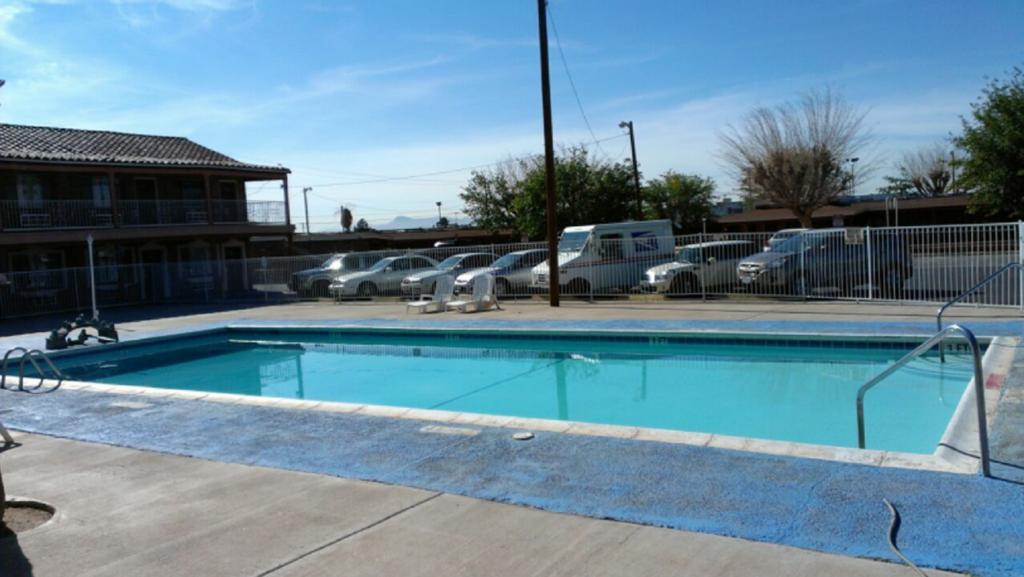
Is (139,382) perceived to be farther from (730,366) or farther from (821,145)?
(821,145)

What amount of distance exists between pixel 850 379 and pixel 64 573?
34.8 ft

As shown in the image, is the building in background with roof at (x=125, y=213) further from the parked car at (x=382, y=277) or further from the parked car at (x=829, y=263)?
the parked car at (x=829, y=263)

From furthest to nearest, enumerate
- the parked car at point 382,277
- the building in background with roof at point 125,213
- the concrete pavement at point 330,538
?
the building in background with roof at point 125,213
the parked car at point 382,277
the concrete pavement at point 330,538

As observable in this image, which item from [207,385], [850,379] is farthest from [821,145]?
[207,385]

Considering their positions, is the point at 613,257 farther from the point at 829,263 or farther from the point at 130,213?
the point at 130,213

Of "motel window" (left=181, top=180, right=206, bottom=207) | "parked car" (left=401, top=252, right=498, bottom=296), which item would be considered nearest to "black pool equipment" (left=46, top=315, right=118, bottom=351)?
"parked car" (left=401, top=252, right=498, bottom=296)

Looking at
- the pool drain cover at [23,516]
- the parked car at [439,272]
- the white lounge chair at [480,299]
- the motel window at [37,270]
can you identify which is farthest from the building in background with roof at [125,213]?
the pool drain cover at [23,516]

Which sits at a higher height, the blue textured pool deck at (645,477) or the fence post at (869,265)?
the fence post at (869,265)

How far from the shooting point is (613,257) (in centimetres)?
2323

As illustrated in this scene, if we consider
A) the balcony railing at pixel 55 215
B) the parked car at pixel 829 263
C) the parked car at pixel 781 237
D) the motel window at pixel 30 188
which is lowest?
the parked car at pixel 829 263

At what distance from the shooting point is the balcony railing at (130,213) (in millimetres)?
29500

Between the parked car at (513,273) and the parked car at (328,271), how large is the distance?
5799 mm

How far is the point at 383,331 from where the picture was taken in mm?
19312

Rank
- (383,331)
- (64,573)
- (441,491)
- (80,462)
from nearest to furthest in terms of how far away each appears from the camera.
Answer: (64,573)
(441,491)
(80,462)
(383,331)
